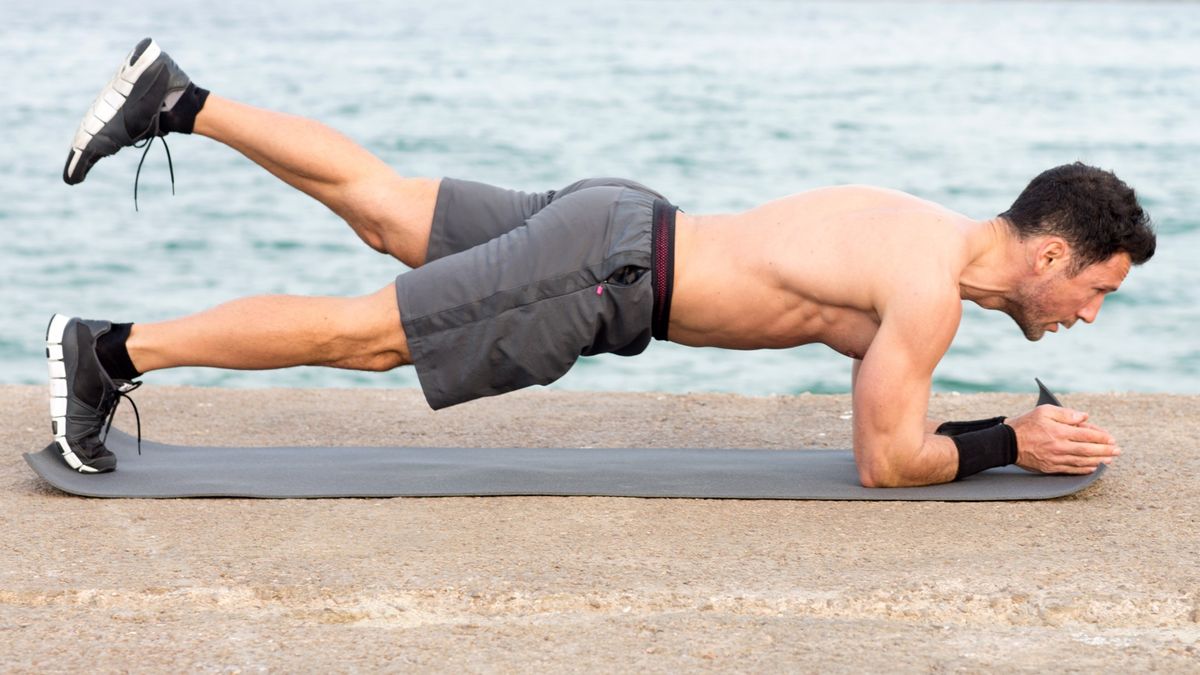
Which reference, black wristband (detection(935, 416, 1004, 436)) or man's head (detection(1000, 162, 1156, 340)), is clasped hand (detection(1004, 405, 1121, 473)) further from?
man's head (detection(1000, 162, 1156, 340))

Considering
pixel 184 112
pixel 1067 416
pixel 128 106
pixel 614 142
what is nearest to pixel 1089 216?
pixel 1067 416

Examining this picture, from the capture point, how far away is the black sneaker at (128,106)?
348cm

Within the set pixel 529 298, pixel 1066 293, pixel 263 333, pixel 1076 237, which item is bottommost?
pixel 263 333

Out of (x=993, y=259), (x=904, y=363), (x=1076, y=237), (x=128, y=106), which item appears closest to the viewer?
(x=904, y=363)

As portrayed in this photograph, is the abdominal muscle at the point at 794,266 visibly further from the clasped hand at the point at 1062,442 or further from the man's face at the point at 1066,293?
the clasped hand at the point at 1062,442

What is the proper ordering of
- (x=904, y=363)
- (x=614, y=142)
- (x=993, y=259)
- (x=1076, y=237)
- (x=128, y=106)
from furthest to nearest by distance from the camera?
1. (x=614, y=142)
2. (x=128, y=106)
3. (x=993, y=259)
4. (x=1076, y=237)
5. (x=904, y=363)

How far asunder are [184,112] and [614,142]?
1567 cm

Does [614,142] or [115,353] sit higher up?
[614,142]

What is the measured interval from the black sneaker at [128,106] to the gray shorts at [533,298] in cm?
85

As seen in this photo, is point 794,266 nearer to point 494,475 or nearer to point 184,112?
point 494,475

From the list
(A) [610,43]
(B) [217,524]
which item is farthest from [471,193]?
(A) [610,43]

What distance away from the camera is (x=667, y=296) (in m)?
3.38

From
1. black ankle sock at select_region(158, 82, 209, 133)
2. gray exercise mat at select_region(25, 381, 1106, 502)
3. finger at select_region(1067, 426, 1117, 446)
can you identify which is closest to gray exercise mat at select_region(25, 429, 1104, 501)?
gray exercise mat at select_region(25, 381, 1106, 502)

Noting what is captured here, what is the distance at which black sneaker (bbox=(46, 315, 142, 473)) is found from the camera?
3.20m
